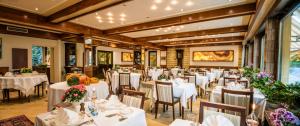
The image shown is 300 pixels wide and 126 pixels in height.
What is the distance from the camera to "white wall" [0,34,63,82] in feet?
23.7

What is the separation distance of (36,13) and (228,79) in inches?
267

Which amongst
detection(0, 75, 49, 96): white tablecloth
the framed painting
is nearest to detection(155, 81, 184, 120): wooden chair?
detection(0, 75, 49, 96): white tablecloth

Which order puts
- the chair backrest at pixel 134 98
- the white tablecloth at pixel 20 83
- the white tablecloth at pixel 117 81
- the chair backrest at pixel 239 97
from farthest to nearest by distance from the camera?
1. the white tablecloth at pixel 117 81
2. the white tablecloth at pixel 20 83
3. the chair backrest at pixel 239 97
4. the chair backrest at pixel 134 98

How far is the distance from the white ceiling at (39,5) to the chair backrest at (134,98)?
342cm

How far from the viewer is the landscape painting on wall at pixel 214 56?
1324 centimetres

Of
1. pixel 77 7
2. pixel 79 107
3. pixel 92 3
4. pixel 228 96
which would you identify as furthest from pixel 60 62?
pixel 228 96

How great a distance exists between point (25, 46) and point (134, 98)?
335 inches

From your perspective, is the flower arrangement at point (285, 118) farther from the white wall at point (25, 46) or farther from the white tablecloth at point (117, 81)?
the white wall at point (25, 46)

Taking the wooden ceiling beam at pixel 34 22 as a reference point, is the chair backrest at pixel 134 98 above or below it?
below

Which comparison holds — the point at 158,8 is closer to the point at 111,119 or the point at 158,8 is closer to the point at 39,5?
the point at 39,5

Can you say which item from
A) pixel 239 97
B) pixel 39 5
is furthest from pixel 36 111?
pixel 239 97

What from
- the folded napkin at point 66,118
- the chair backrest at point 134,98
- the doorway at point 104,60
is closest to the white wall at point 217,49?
the doorway at point 104,60

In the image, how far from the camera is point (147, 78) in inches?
384

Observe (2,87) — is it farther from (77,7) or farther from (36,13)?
(77,7)
